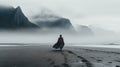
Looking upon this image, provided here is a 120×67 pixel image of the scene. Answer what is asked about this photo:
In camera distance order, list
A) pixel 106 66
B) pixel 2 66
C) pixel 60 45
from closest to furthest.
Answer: pixel 2 66
pixel 106 66
pixel 60 45

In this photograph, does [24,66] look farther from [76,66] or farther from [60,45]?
[60,45]

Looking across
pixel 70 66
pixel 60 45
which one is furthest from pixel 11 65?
pixel 60 45

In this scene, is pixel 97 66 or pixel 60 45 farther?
pixel 60 45

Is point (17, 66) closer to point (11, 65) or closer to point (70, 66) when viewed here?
point (11, 65)

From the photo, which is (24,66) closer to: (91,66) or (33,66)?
(33,66)

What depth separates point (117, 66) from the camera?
22781mm

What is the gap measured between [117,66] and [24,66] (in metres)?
6.68

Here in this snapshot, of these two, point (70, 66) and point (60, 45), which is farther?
point (60, 45)

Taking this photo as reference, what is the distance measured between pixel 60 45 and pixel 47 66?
28.0 metres

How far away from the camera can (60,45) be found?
164ft

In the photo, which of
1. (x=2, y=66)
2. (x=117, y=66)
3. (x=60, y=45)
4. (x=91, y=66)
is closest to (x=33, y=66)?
(x=2, y=66)

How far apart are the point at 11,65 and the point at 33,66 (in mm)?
1608

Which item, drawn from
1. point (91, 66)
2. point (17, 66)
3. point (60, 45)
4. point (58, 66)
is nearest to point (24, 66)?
point (17, 66)

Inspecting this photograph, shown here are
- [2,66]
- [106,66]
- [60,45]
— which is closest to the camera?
[2,66]
